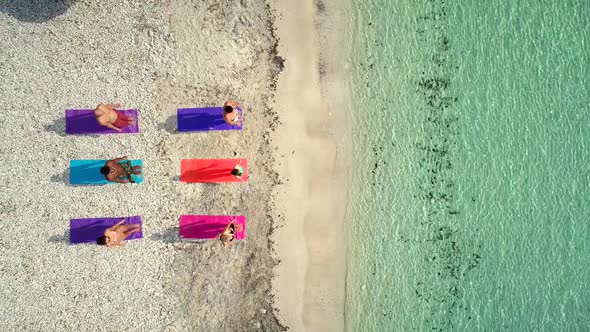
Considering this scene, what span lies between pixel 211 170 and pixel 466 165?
3.77 meters

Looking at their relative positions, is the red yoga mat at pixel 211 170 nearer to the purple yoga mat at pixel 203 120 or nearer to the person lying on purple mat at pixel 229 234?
the purple yoga mat at pixel 203 120

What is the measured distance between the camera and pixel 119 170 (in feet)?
17.9

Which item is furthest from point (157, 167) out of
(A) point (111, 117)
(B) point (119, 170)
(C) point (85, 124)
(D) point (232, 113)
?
(D) point (232, 113)

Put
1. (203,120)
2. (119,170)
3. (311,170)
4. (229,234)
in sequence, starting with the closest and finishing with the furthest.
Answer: (229,234) < (119,170) < (203,120) < (311,170)

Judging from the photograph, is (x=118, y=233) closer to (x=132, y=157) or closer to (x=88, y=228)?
(x=88, y=228)

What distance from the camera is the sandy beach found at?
562cm

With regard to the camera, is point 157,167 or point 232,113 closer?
point 232,113

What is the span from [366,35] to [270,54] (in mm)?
1450

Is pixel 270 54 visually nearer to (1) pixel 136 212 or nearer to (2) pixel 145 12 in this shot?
(2) pixel 145 12

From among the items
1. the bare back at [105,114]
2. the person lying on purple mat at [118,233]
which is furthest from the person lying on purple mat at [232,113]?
the person lying on purple mat at [118,233]

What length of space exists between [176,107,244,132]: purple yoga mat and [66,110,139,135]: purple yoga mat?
74 centimetres

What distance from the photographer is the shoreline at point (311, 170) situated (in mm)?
5703

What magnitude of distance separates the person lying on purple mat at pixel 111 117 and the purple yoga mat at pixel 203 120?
0.76 m

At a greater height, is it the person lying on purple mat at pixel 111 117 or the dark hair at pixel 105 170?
the person lying on purple mat at pixel 111 117
